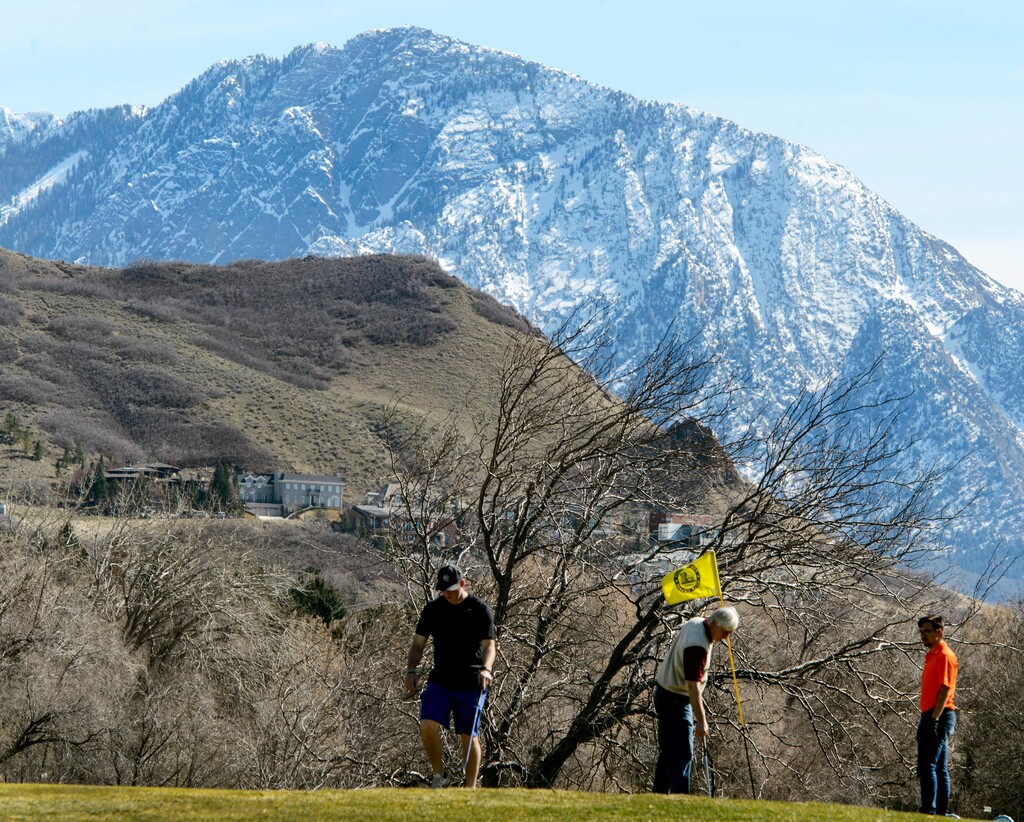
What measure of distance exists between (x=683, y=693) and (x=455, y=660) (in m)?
2.26

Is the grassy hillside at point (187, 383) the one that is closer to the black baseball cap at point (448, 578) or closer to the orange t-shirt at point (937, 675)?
the black baseball cap at point (448, 578)

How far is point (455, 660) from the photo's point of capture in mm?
13586

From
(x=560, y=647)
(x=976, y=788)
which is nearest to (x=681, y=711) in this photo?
(x=560, y=647)

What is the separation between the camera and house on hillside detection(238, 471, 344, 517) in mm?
121062

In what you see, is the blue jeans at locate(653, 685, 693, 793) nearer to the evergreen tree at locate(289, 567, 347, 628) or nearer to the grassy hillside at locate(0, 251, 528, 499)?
the evergreen tree at locate(289, 567, 347, 628)

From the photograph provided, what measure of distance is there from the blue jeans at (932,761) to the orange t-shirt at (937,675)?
0.47ft

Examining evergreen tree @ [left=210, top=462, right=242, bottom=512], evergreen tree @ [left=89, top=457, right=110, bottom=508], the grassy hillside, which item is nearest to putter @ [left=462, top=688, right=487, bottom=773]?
evergreen tree @ [left=89, top=457, right=110, bottom=508]

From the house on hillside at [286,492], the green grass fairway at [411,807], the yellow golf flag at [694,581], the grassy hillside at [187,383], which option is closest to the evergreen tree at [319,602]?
the yellow golf flag at [694,581]

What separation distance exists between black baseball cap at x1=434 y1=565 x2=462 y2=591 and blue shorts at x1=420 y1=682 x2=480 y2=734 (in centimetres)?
108

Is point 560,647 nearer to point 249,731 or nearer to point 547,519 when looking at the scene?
point 547,519

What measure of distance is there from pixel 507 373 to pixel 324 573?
50.1 m

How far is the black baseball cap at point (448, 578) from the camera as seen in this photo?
43.4 feet

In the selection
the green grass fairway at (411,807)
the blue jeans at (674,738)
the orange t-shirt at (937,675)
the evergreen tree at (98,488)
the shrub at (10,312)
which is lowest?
the green grass fairway at (411,807)

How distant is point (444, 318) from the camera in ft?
656
